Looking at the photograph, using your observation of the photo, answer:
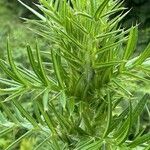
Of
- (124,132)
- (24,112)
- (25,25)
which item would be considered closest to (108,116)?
(124,132)

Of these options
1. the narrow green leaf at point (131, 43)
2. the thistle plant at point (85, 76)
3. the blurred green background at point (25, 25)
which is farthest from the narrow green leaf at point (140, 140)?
the blurred green background at point (25, 25)

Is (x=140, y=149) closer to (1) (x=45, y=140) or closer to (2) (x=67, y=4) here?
(1) (x=45, y=140)

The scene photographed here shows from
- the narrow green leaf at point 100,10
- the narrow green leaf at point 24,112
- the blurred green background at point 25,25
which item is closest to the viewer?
the narrow green leaf at point 100,10

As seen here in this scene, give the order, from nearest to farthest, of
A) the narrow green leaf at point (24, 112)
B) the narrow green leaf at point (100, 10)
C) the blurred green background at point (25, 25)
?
the narrow green leaf at point (100, 10), the narrow green leaf at point (24, 112), the blurred green background at point (25, 25)

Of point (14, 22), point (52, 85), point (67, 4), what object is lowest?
point (14, 22)

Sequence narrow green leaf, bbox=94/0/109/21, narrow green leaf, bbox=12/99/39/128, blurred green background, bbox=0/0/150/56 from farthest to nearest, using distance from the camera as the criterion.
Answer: blurred green background, bbox=0/0/150/56, narrow green leaf, bbox=12/99/39/128, narrow green leaf, bbox=94/0/109/21

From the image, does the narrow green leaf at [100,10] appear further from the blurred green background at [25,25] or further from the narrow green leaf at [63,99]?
the blurred green background at [25,25]

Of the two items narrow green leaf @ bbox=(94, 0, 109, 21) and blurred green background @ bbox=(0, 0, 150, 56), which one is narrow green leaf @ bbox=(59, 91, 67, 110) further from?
blurred green background @ bbox=(0, 0, 150, 56)

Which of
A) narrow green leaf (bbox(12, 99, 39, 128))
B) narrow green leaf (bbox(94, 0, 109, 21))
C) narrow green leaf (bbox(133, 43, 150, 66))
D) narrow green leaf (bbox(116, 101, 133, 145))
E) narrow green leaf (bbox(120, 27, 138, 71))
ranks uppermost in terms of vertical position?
narrow green leaf (bbox(94, 0, 109, 21))

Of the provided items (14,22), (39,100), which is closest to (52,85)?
(39,100)

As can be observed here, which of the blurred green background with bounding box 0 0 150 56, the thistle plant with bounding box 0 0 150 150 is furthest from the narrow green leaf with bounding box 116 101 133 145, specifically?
the blurred green background with bounding box 0 0 150 56

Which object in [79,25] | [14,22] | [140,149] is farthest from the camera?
[14,22]
